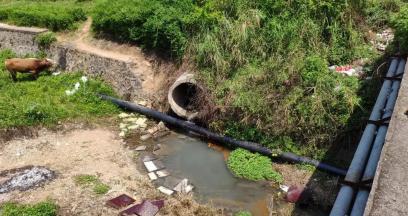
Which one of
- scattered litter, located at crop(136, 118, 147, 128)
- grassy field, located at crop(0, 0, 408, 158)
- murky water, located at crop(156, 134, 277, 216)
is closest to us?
murky water, located at crop(156, 134, 277, 216)

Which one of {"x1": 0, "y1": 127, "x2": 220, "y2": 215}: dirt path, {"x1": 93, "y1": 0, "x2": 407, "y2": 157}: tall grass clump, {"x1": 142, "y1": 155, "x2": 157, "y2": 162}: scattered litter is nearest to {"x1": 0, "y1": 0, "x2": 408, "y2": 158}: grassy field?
{"x1": 93, "y1": 0, "x2": 407, "y2": 157}: tall grass clump

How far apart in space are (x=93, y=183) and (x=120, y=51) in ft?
19.0

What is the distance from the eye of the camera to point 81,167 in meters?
9.47

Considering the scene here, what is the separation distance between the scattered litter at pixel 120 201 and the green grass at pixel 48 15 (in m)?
8.75

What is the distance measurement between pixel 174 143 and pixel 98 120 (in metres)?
2.42

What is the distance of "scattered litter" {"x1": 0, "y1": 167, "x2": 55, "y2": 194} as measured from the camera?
8.72 meters

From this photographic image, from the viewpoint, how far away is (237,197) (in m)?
8.62

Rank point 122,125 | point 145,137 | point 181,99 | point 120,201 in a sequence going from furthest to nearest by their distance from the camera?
1. point 181,99
2. point 122,125
3. point 145,137
4. point 120,201

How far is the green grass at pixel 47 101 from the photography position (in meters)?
11.1

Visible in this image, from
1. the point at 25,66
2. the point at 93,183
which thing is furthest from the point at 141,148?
→ the point at 25,66

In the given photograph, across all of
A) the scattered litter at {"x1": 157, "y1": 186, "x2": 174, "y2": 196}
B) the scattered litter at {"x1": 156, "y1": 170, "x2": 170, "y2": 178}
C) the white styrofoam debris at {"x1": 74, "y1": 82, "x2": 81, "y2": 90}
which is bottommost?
the scattered litter at {"x1": 157, "y1": 186, "x2": 174, "y2": 196}

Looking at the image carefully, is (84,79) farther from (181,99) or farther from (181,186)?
(181,186)

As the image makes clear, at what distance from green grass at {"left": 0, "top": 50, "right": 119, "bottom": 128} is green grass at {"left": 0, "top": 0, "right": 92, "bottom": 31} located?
91.2 inches

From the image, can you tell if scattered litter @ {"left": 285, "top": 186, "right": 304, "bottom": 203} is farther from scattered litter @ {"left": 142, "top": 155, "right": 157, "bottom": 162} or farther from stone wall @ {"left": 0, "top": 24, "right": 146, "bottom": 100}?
stone wall @ {"left": 0, "top": 24, "right": 146, "bottom": 100}
